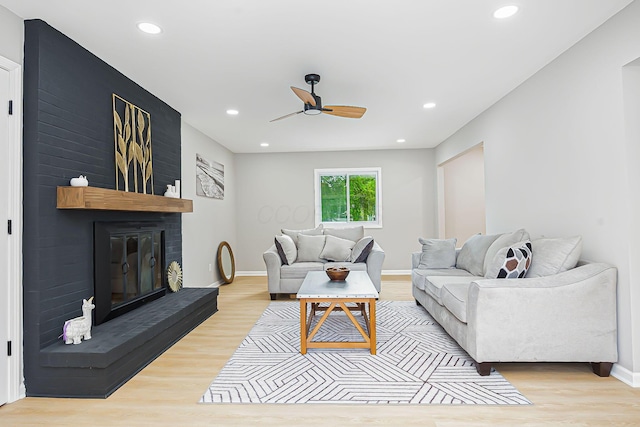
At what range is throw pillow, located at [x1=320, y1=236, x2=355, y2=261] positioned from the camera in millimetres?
5746

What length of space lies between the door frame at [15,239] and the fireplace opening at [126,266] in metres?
0.60

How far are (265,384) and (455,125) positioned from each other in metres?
4.62

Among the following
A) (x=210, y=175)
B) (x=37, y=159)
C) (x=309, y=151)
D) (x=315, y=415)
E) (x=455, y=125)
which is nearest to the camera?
(x=315, y=415)

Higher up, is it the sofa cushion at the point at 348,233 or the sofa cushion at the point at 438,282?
the sofa cushion at the point at 348,233

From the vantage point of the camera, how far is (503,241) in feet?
12.3

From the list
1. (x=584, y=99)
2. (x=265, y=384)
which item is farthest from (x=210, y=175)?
(x=584, y=99)

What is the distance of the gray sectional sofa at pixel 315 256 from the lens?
5359 millimetres

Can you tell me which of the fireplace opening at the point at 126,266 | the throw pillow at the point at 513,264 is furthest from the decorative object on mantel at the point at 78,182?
the throw pillow at the point at 513,264

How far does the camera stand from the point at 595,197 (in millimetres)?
2844

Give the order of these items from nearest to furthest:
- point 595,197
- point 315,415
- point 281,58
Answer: point 315,415 < point 595,197 < point 281,58

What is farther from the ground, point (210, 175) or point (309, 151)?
point (309, 151)

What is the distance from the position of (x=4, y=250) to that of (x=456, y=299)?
3.14 meters

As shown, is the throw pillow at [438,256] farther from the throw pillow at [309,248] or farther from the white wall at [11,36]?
the white wall at [11,36]

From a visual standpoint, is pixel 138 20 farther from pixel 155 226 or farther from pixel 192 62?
pixel 155 226
